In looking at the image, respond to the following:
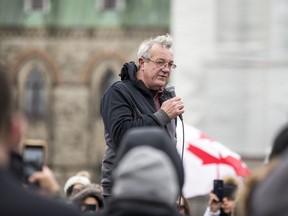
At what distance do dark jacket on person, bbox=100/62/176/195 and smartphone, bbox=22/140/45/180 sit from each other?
87cm

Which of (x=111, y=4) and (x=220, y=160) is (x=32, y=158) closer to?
(x=220, y=160)

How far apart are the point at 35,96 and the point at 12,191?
4481 centimetres

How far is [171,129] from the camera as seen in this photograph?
6.51 m

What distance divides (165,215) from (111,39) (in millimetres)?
44420

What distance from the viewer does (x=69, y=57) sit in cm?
4844

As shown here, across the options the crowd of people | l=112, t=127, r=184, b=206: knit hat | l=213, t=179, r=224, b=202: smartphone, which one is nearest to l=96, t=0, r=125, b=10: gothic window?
l=213, t=179, r=224, b=202: smartphone

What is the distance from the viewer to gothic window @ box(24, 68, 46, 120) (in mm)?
47906

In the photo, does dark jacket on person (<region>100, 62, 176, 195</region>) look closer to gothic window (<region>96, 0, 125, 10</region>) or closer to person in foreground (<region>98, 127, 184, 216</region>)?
person in foreground (<region>98, 127, 184, 216</region>)

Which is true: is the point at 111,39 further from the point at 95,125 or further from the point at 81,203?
the point at 81,203

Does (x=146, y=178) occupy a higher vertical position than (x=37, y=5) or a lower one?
higher

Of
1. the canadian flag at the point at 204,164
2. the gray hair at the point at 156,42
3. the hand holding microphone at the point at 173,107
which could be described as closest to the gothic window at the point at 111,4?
the canadian flag at the point at 204,164

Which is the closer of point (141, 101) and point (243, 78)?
point (141, 101)

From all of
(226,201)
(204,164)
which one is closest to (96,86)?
(204,164)

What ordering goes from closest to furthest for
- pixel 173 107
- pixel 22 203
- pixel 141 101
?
pixel 22 203 < pixel 173 107 < pixel 141 101
